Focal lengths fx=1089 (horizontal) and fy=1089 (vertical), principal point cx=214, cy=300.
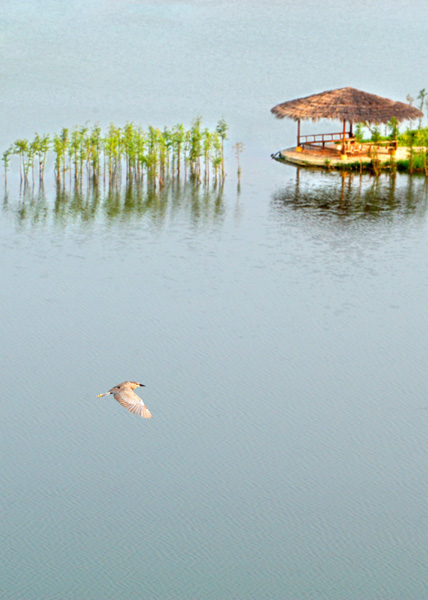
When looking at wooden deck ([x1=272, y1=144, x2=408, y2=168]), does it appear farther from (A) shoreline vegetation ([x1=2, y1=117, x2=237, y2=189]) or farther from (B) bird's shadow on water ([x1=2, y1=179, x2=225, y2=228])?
(B) bird's shadow on water ([x1=2, y1=179, x2=225, y2=228])

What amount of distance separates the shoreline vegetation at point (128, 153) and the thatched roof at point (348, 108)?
4.85 meters

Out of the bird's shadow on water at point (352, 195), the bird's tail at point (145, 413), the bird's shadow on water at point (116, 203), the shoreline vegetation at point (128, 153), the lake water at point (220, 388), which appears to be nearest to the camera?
the lake water at point (220, 388)

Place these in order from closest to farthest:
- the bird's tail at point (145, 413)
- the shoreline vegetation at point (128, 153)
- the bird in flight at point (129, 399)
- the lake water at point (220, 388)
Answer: the lake water at point (220, 388), the bird's tail at point (145, 413), the bird in flight at point (129, 399), the shoreline vegetation at point (128, 153)

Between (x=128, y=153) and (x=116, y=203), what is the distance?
10.0 ft

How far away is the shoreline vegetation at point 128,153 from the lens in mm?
35156

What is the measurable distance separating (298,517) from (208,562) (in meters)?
1.66

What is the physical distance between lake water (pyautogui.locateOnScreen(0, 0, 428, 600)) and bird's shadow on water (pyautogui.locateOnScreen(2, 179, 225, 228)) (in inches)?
5.2

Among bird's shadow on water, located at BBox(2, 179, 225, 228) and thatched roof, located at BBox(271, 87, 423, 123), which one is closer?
bird's shadow on water, located at BBox(2, 179, 225, 228)

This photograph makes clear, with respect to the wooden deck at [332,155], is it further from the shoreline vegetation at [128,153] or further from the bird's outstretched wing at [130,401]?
the bird's outstretched wing at [130,401]

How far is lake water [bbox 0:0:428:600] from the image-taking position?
13422 millimetres

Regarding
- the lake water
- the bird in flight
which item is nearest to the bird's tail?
the bird in flight

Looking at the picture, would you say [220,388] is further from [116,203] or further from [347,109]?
[347,109]

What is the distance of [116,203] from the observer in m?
33.8

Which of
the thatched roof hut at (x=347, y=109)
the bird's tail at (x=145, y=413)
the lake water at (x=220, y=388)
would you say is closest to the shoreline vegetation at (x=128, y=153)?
the lake water at (x=220, y=388)
